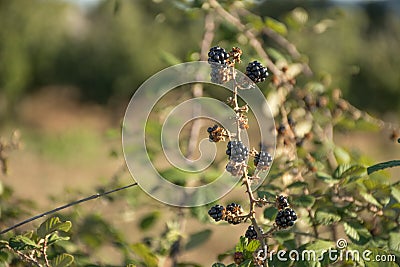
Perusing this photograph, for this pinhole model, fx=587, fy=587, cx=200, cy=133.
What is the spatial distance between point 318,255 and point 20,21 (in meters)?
12.2

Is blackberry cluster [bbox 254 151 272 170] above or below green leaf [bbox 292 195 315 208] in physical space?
below

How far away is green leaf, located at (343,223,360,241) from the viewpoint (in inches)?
41.6

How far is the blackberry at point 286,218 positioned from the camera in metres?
0.86

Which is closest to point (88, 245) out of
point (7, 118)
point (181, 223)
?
point (181, 223)

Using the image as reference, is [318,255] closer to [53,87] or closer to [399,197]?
[399,197]

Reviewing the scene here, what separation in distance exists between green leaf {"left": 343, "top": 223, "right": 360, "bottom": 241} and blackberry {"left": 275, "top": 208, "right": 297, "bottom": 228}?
9.2 inches

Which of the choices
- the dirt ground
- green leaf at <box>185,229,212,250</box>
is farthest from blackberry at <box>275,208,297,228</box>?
the dirt ground

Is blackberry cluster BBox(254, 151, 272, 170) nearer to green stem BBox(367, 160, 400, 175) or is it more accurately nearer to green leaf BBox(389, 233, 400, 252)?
green stem BBox(367, 160, 400, 175)

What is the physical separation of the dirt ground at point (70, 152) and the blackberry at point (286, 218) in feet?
12.1

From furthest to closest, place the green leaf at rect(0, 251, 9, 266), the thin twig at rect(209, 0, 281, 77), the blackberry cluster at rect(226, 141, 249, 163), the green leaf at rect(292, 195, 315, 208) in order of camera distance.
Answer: the thin twig at rect(209, 0, 281, 77) < the green leaf at rect(292, 195, 315, 208) < the green leaf at rect(0, 251, 9, 266) < the blackberry cluster at rect(226, 141, 249, 163)

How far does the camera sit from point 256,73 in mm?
922

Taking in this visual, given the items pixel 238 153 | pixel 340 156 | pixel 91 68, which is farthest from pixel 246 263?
pixel 91 68

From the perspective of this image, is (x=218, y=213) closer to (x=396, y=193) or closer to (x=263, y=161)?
(x=263, y=161)

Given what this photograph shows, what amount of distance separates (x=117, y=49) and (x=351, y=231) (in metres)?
13.6
